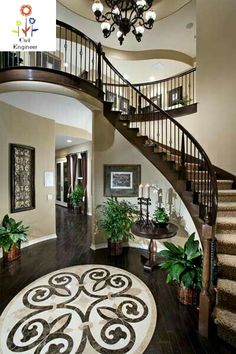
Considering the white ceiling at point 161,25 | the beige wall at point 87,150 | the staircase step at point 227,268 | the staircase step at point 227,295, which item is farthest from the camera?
the beige wall at point 87,150

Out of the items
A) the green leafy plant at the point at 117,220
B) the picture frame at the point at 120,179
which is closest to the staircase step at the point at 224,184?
the picture frame at the point at 120,179

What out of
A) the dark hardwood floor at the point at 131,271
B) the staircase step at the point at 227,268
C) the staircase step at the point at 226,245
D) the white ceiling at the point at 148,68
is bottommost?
the dark hardwood floor at the point at 131,271

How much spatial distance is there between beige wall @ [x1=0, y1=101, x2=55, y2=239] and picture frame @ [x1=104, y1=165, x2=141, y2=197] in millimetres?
1564

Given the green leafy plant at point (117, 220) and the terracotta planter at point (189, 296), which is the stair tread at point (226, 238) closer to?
the terracotta planter at point (189, 296)

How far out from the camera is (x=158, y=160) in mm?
3748

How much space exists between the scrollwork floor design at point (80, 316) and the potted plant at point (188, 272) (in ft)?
1.36

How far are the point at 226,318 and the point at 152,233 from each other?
1372 millimetres

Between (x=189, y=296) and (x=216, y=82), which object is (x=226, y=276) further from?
(x=216, y=82)

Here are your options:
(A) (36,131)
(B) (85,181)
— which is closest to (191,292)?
(A) (36,131)

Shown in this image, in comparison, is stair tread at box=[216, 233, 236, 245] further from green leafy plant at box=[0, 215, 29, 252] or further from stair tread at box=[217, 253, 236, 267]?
green leafy plant at box=[0, 215, 29, 252]

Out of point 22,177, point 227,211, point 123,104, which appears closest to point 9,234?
point 22,177

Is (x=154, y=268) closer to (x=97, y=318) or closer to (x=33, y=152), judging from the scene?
(x=97, y=318)

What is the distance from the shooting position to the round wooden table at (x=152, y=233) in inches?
121

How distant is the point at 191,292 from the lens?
2441 millimetres
